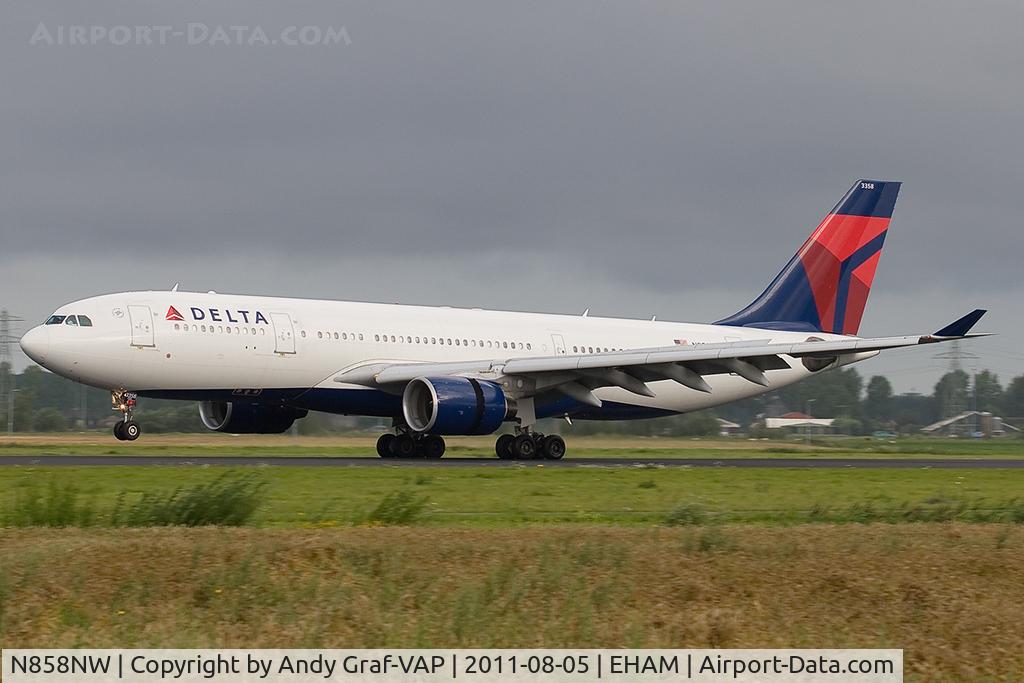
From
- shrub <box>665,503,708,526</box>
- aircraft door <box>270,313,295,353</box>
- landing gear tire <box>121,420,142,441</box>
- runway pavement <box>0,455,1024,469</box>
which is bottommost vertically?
shrub <box>665,503,708,526</box>

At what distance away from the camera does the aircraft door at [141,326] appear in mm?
32500

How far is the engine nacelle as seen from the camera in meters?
37.5

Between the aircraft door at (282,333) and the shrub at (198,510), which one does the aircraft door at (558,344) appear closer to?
the aircraft door at (282,333)

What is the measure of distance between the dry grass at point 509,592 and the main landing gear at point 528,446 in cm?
2024

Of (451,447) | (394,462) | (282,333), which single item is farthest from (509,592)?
(451,447)

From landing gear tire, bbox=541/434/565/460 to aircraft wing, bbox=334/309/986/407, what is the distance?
1253mm

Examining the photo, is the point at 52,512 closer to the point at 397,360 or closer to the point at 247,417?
the point at 397,360

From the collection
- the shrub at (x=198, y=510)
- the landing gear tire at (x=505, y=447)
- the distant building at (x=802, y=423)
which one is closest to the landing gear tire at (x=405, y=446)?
the landing gear tire at (x=505, y=447)

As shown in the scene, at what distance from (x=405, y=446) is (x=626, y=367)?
20.0 ft

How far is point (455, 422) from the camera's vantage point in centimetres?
3297

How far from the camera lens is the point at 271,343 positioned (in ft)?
111

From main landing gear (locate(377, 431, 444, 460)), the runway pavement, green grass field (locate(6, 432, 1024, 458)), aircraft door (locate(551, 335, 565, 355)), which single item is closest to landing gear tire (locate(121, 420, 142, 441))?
the runway pavement

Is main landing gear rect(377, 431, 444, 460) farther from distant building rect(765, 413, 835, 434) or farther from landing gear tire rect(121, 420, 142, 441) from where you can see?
distant building rect(765, 413, 835, 434)

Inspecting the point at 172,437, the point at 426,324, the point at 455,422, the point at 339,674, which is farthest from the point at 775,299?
the point at 339,674
